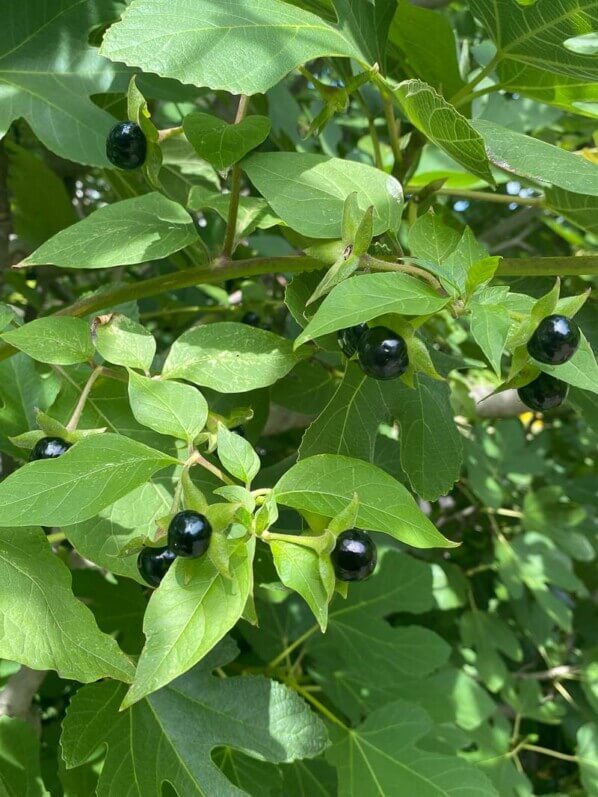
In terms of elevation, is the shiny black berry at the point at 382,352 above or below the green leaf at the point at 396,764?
above

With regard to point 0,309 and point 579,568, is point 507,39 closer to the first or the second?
point 0,309

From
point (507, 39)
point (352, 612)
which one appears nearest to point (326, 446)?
point (507, 39)

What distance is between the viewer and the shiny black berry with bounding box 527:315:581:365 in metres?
0.53

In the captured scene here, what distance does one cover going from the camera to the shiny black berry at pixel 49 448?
0.65m

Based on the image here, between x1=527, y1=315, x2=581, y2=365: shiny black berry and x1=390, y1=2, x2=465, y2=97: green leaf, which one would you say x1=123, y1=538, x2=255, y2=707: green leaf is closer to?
x1=527, y1=315, x2=581, y2=365: shiny black berry

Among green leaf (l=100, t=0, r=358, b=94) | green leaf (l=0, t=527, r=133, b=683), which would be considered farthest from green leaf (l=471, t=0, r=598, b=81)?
green leaf (l=0, t=527, r=133, b=683)

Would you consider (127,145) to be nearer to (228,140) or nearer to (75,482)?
(228,140)

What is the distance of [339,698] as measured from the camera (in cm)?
123

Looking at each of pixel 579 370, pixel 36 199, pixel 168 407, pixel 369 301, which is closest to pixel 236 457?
pixel 168 407

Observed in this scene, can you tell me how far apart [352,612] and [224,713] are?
444mm

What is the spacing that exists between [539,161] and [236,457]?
35 centimetres

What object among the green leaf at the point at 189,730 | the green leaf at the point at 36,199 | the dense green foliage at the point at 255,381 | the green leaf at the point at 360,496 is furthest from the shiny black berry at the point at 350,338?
the green leaf at the point at 36,199

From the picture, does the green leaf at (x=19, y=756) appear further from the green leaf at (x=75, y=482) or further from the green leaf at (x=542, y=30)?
the green leaf at (x=542, y=30)

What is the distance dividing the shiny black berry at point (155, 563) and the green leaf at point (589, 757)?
4.69 feet
